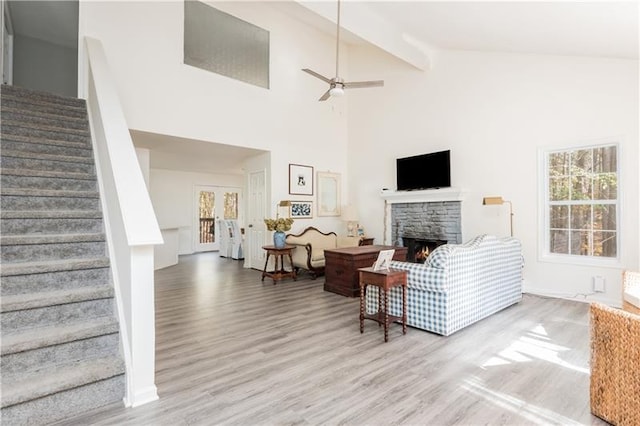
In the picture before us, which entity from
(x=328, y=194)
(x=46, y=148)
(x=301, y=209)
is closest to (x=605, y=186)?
(x=328, y=194)

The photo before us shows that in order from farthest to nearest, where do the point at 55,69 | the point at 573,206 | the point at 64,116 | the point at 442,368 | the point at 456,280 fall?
the point at 55,69, the point at 573,206, the point at 64,116, the point at 456,280, the point at 442,368

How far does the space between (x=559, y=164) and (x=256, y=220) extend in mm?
5422

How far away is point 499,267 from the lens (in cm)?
396

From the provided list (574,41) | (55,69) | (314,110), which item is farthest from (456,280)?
(55,69)

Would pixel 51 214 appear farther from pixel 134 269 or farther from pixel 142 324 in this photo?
pixel 142 324

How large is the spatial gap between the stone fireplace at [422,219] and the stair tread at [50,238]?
5267mm

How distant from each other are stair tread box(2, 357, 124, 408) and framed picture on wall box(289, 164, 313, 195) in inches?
200

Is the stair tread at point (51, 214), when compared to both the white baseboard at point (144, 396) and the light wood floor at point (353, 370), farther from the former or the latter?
the white baseboard at point (144, 396)

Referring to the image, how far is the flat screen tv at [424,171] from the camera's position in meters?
5.99

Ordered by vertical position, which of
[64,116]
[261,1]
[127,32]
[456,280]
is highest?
[261,1]

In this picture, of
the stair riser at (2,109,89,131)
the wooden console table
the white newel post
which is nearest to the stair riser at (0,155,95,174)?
the stair riser at (2,109,89,131)

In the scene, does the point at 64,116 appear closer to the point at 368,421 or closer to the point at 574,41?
the point at 368,421

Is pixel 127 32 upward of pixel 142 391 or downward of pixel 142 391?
upward

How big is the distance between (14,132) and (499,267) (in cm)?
552
